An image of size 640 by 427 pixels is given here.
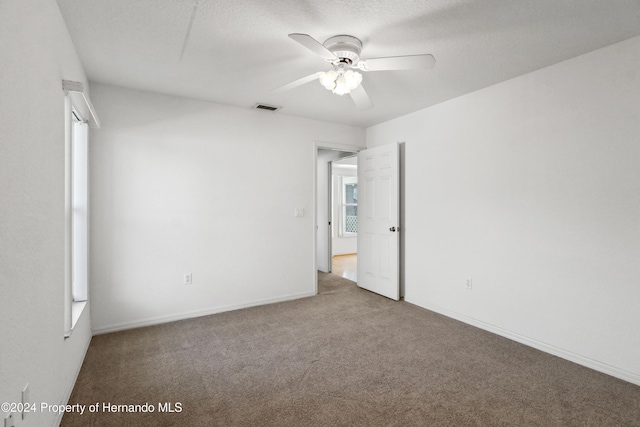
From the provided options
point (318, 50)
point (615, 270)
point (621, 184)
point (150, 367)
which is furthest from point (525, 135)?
point (150, 367)

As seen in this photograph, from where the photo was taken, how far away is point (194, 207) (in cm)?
356

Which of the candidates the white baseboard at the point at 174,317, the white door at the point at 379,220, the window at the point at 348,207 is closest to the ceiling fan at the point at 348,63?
the white door at the point at 379,220

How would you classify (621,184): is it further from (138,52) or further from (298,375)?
(138,52)

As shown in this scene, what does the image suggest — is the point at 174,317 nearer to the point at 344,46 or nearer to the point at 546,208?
the point at 344,46

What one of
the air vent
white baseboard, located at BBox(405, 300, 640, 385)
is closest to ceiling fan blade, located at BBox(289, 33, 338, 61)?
the air vent

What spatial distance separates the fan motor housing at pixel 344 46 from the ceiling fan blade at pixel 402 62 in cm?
12

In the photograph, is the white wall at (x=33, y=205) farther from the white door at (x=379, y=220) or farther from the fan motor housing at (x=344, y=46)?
the white door at (x=379, y=220)

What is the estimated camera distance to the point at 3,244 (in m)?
1.15

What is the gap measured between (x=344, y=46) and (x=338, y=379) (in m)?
2.37

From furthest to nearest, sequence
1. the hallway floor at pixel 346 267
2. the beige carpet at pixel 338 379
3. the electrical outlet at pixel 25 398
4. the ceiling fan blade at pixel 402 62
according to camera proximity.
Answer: the hallway floor at pixel 346 267, the ceiling fan blade at pixel 402 62, the beige carpet at pixel 338 379, the electrical outlet at pixel 25 398

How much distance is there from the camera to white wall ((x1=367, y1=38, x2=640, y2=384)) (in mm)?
2328

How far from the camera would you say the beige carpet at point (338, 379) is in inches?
74.6

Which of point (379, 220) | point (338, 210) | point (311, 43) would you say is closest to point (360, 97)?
point (311, 43)

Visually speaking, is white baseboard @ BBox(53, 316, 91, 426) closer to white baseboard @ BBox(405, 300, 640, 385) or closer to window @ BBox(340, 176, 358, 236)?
white baseboard @ BBox(405, 300, 640, 385)
